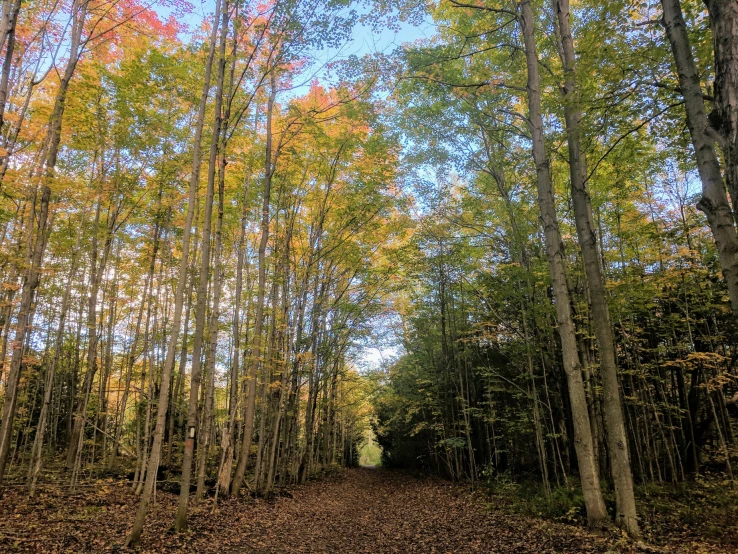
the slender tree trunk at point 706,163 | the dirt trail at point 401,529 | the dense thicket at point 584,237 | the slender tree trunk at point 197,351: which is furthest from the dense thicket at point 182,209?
the slender tree trunk at point 706,163

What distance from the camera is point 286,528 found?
327 inches

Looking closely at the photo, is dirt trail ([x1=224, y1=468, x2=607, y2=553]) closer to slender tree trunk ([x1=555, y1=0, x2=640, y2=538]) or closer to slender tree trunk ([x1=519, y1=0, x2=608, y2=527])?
slender tree trunk ([x1=519, y1=0, x2=608, y2=527])

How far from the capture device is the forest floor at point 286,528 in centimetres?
579

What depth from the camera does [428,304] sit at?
17.1 m

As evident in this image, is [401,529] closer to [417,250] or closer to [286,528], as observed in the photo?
[286,528]

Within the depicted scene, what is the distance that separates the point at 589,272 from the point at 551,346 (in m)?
4.75

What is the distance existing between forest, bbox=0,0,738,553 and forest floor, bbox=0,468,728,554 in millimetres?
97

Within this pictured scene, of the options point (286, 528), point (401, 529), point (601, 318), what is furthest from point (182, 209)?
point (601, 318)

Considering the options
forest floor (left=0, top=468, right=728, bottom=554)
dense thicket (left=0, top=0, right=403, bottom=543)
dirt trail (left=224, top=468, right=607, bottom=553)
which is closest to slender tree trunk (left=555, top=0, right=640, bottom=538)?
forest floor (left=0, top=468, right=728, bottom=554)

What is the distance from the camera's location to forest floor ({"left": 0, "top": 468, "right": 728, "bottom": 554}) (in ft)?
19.0

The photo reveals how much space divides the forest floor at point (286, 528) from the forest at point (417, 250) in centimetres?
10

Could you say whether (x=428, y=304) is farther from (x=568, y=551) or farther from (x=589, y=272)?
(x=568, y=551)

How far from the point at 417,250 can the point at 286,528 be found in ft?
31.7

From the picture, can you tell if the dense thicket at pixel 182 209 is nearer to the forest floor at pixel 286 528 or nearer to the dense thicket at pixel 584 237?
the forest floor at pixel 286 528
